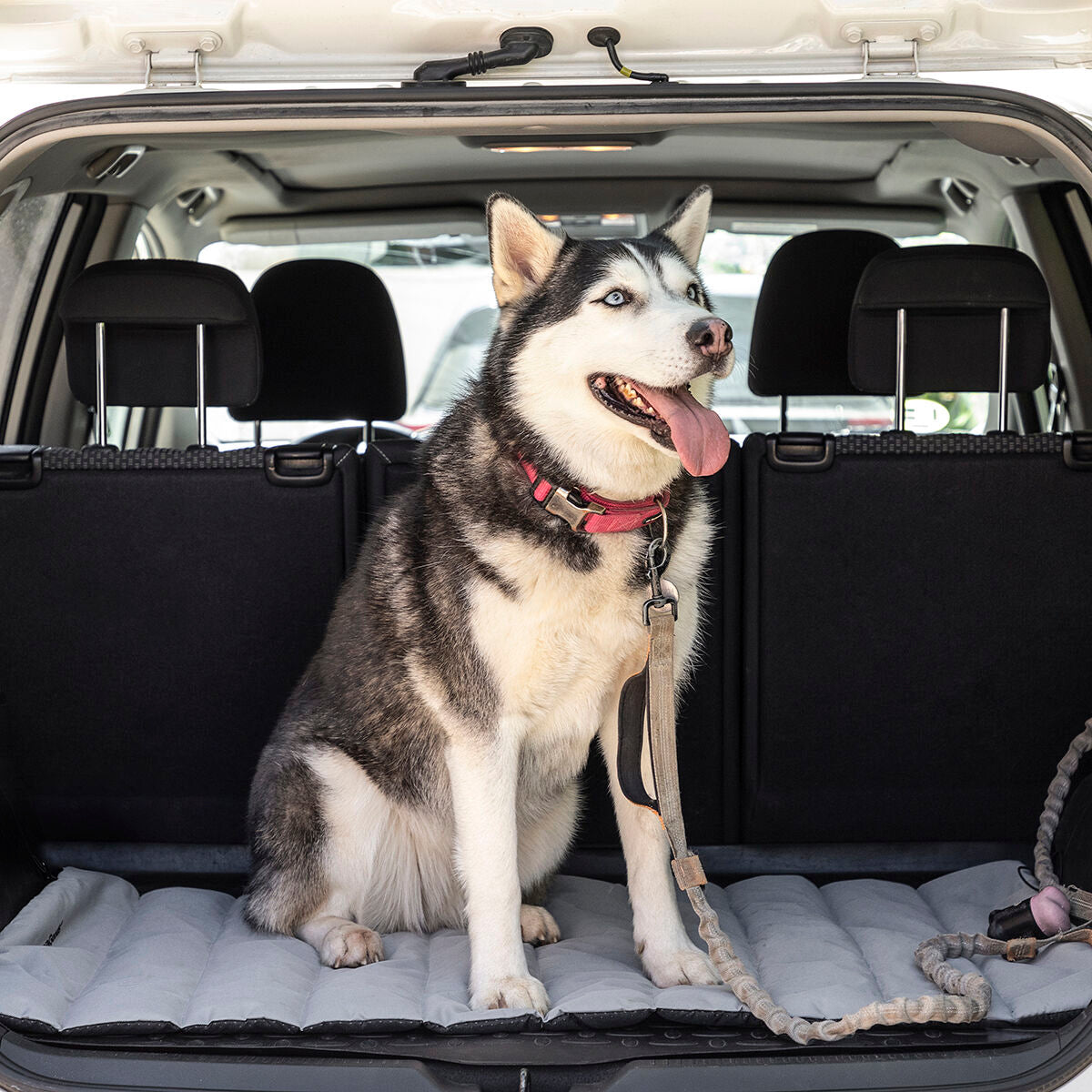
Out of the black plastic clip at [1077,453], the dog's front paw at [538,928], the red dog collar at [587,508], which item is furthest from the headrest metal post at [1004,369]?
the dog's front paw at [538,928]

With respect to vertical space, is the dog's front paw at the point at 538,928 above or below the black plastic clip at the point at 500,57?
below

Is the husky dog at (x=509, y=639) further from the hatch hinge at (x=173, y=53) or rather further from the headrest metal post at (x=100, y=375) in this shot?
the headrest metal post at (x=100, y=375)

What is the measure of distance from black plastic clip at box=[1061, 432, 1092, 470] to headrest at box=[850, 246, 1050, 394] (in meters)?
0.22

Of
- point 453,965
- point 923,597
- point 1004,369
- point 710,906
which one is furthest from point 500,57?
point 453,965

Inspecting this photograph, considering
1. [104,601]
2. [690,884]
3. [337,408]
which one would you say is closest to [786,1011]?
[690,884]

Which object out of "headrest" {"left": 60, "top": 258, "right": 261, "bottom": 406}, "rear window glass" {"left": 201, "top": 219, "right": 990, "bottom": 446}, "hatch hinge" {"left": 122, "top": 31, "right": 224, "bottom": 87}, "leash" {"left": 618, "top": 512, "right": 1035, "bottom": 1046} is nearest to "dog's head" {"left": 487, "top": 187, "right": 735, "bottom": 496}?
"leash" {"left": 618, "top": 512, "right": 1035, "bottom": 1046}

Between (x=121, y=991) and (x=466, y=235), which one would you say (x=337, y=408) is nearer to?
(x=466, y=235)

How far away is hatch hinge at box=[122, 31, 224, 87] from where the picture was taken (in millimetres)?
2082

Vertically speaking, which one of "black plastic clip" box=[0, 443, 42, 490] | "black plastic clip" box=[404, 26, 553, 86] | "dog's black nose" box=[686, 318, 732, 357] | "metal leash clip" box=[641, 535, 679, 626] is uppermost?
"black plastic clip" box=[404, 26, 553, 86]

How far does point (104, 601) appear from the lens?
280 centimetres

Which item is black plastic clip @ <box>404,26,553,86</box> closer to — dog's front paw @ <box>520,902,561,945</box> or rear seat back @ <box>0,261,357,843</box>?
rear seat back @ <box>0,261,357,843</box>

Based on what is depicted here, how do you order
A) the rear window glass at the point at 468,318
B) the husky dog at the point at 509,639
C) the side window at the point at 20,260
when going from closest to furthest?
1. the husky dog at the point at 509,639
2. the side window at the point at 20,260
3. the rear window glass at the point at 468,318

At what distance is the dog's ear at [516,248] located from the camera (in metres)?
2.36

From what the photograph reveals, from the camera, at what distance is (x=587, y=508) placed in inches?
91.4
